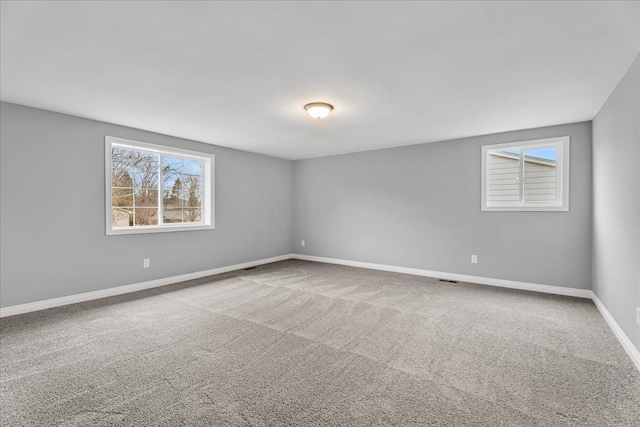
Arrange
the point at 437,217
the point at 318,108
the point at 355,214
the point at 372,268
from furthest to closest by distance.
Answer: the point at 355,214, the point at 372,268, the point at 437,217, the point at 318,108

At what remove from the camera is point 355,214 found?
608cm

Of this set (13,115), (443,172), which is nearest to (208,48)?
(13,115)

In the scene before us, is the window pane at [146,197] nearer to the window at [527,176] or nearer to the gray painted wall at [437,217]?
the gray painted wall at [437,217]

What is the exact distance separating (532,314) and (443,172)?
2542mm

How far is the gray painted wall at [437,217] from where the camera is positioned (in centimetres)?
402

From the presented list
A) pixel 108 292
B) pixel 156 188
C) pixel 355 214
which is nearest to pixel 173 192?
pixel 156 188

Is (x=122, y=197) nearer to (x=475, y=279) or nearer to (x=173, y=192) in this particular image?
(x=173, y=192)

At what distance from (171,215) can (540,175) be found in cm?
580

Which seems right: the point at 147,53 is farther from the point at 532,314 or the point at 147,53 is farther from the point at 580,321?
the point at 580,321

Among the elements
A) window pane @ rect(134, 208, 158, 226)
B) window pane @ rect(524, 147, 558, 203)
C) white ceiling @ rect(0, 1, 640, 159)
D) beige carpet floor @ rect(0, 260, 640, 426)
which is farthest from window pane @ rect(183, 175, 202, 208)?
window pane @ rect(524, 147, 558, 203)

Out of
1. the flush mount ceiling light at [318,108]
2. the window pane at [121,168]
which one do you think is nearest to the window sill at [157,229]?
the window pane at [121,168]

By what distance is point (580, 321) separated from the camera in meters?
Answer: 3.12

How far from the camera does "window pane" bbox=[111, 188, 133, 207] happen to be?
4.14 metres

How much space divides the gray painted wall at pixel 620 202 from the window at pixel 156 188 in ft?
17.7
